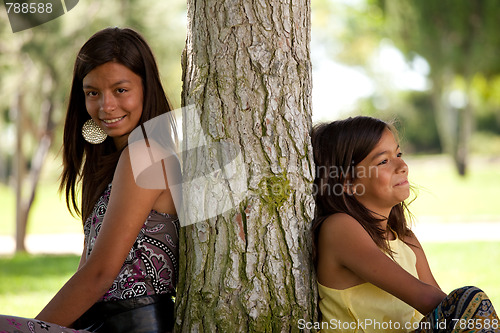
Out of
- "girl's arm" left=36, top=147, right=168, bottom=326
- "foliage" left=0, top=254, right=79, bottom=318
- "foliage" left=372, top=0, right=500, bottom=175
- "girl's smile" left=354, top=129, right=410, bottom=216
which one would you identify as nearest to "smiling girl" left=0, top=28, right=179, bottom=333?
"girl's arm" left=36, top=147, right=168, bottom=326

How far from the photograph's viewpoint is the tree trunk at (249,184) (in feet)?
7.11

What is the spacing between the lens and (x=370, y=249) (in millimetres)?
2096

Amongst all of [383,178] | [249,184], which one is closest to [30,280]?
A: [249,184]

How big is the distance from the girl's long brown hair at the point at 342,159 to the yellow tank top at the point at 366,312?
0.21 metres

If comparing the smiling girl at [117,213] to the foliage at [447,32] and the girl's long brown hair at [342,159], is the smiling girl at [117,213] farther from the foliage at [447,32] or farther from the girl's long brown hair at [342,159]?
the foliage at [447,32]

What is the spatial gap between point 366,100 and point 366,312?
30565 millimetres

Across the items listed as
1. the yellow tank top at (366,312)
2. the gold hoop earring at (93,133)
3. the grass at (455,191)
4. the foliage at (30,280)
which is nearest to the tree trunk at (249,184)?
the yellow tank top at (366,312)

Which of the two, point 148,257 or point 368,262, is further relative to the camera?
point 148,257

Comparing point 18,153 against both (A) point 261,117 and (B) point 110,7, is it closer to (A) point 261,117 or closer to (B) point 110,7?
(B) point 110,7

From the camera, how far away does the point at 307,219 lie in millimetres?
2271

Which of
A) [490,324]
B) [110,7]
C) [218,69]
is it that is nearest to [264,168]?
[218,69]

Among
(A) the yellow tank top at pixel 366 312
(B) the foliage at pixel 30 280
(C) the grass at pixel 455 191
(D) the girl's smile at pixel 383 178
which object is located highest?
(D) the girl's smile at pixel 383 178

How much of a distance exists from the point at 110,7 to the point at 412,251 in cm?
692

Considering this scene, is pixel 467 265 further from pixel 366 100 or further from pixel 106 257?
pixel 366 100
